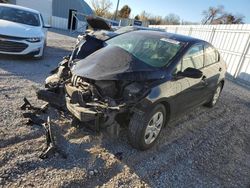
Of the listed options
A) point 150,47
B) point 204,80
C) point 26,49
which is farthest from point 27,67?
point 204,80

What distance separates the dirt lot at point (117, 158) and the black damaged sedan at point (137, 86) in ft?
1.23

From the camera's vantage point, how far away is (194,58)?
4359mm

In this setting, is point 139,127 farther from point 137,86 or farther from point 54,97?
point 54,97

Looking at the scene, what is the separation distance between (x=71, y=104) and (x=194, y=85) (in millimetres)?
2328

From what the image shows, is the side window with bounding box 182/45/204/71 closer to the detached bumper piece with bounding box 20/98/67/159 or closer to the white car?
the detached bumper piece with bounding box 20/98/67/159

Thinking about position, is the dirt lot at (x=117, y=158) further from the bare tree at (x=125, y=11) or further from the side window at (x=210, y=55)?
the bare tree at (x=125, y=11)

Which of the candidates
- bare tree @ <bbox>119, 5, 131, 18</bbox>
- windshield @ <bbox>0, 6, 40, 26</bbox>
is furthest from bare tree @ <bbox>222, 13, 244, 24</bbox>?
windshield @ <bbox>0, 6, 40, 26</bbox>

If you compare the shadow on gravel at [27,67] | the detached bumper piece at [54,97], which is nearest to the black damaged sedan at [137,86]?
the detached bumper piece at [54,97]

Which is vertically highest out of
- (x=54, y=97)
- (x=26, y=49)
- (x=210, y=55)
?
(x=210, y=55)

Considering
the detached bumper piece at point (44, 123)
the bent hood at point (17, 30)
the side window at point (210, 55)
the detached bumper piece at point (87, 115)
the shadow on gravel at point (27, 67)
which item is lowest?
the shadow on gravel at point (27, 67)

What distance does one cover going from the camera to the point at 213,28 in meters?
14.0

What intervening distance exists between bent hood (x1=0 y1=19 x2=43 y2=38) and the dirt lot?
9.00 feet

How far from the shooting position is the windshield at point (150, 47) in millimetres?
3863

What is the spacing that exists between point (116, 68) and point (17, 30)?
5249 mm
